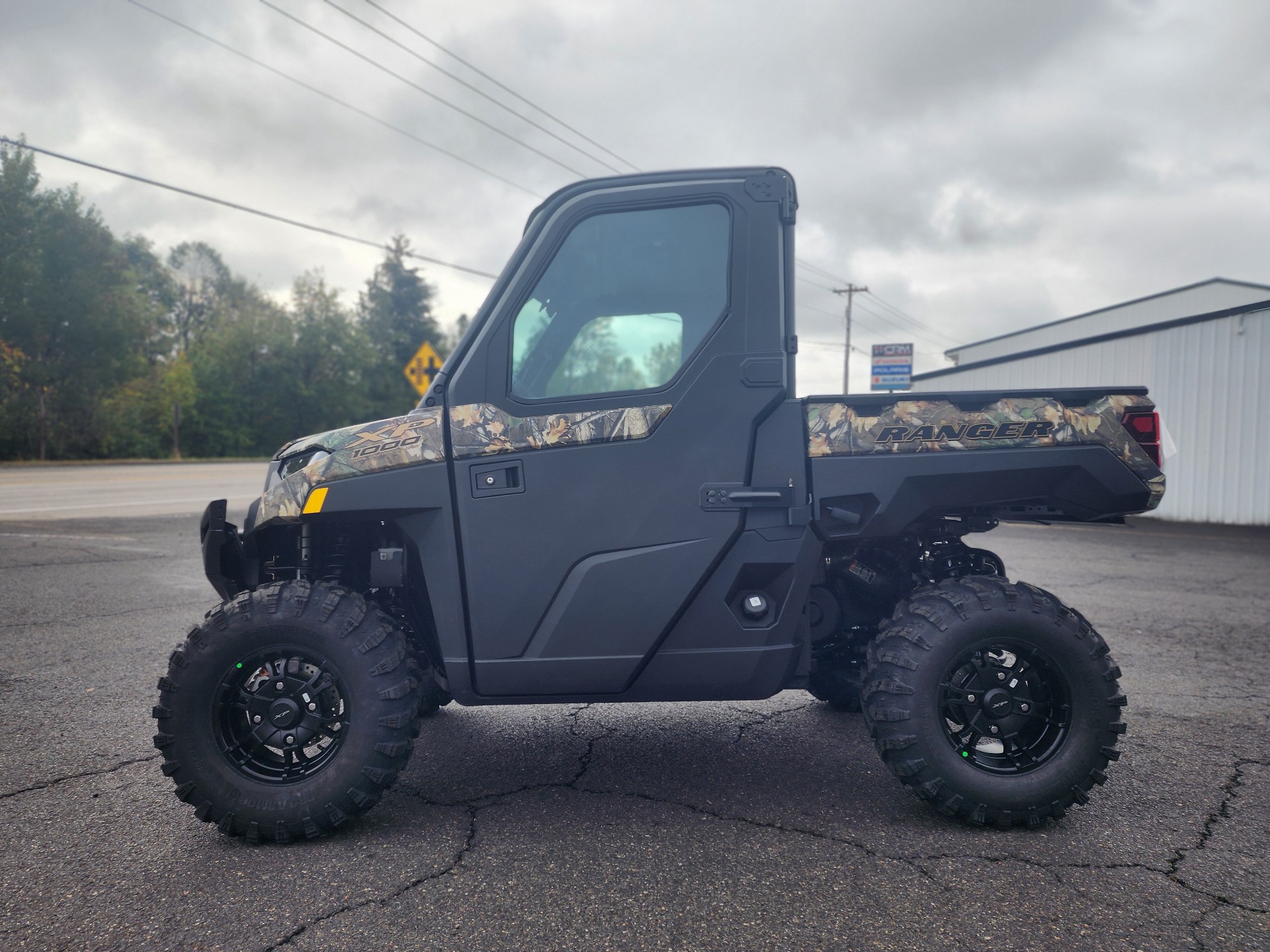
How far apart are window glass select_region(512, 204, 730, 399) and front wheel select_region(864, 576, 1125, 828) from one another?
1364 mm

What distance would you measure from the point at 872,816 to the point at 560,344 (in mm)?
2101

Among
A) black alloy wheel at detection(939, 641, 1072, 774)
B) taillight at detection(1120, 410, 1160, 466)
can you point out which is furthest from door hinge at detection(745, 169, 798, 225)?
black alloy wheel at detection(939, 641, 1072, 774)

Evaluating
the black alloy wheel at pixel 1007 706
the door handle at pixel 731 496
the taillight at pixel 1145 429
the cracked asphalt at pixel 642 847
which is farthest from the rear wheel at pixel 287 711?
the taillight at pixel 1145 429

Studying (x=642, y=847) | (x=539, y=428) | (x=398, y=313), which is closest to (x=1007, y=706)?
(x=642, y=847)

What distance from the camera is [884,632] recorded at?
116 inches

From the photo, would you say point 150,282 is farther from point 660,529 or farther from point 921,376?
point 660,529

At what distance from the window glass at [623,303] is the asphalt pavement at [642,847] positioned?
1604 millimetres

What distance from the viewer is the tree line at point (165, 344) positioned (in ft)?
107

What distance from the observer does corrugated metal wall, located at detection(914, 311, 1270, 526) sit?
14.5m

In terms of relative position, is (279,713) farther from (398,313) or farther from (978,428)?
(398,313)

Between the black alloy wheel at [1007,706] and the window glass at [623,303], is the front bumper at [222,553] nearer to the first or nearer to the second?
the window glass at [623,303]

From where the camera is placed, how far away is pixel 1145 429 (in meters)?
2.93

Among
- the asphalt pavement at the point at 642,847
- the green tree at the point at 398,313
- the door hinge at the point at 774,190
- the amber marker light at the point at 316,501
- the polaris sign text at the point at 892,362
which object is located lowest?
the asphalt pavement at the point at 642,847

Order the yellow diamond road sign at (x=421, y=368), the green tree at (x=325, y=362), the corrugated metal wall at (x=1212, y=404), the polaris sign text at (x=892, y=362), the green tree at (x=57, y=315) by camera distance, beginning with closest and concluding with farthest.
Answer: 1. the corrugated metal wall at (x=1212, y=404)
2. the yellow diamond road sign at (x=421, y=368)
3. the green tree at (x=57, y=315)
4. the polaris sign text at (x=892, y=362)
5. the green tree at (x=325, y=362)
